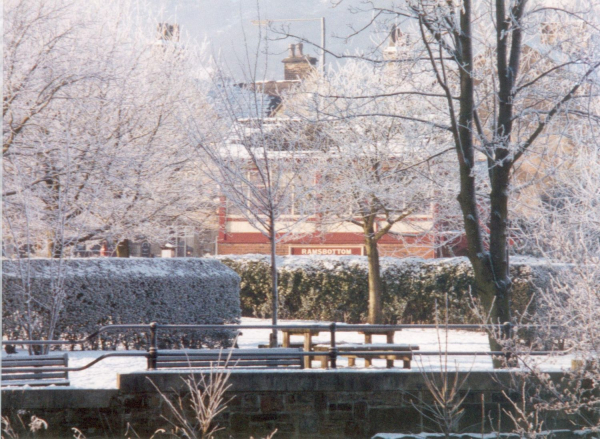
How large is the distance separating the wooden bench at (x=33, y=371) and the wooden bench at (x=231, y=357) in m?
1.09

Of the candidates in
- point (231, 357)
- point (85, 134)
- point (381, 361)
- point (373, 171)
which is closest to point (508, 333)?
point (231, 357)

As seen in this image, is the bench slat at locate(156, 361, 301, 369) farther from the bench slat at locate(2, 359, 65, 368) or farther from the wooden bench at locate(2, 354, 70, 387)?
the bench slat at locate(2, 359, 65, 368)

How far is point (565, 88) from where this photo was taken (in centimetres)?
1054

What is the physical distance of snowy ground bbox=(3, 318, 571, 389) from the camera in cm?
883

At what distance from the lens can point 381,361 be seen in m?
12.1

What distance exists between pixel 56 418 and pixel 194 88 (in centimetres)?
1259

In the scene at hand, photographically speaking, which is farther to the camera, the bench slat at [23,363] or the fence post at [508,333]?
the fence post at [508,333]

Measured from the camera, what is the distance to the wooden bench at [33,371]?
792cm

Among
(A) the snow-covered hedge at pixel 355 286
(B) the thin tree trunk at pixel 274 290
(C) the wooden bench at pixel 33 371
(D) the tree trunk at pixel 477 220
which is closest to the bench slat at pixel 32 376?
(C) the wooden bench at pixel 33 371

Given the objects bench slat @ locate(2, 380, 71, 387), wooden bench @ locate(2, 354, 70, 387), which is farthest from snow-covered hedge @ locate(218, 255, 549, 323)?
bench slat @ locate(2, 380, 71, 387)

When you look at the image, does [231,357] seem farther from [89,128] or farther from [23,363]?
[89,128]

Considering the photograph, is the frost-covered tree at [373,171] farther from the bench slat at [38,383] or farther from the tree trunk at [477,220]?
the bench slat at [38,383]

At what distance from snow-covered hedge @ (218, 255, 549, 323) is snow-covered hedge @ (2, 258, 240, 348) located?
478cm

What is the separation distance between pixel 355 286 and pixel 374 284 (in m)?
1.06
